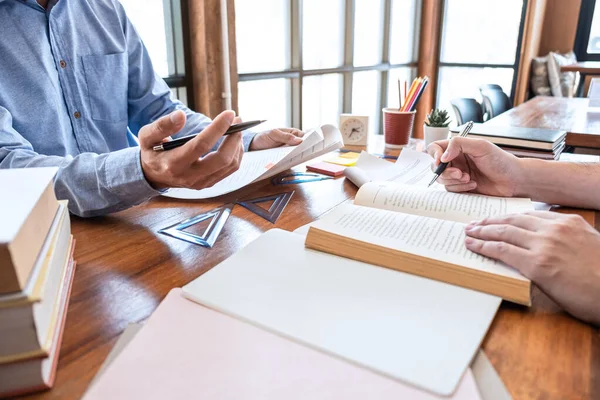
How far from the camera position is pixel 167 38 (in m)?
2.11

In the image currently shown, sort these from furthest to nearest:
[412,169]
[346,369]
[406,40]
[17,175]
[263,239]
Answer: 1. [406,40]
2. [412,169]
3. [263,239]
4. [17,175]
5. [346,369]

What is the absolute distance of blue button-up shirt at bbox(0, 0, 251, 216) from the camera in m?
0.77

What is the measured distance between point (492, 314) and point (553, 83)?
4.82 meters

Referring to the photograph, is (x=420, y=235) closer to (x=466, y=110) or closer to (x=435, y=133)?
(x=435, y=133)

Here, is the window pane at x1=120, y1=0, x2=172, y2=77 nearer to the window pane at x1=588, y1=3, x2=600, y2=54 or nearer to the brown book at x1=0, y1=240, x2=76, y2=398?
the brown book at x1=0, y1=240, x2=76, y2=398

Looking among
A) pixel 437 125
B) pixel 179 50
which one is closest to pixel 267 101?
pixel 179 50

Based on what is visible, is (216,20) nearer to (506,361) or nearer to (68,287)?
(68,287)

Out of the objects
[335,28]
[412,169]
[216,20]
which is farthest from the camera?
[335,28]

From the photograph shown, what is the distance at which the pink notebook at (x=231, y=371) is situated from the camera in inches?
14.3

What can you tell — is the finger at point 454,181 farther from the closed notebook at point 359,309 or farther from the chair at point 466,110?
the chair at point 466,110

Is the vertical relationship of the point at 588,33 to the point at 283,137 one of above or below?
above

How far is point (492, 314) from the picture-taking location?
0.47 meters

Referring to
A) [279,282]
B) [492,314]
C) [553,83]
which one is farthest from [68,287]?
[553,83]

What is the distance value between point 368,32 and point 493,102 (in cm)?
123
